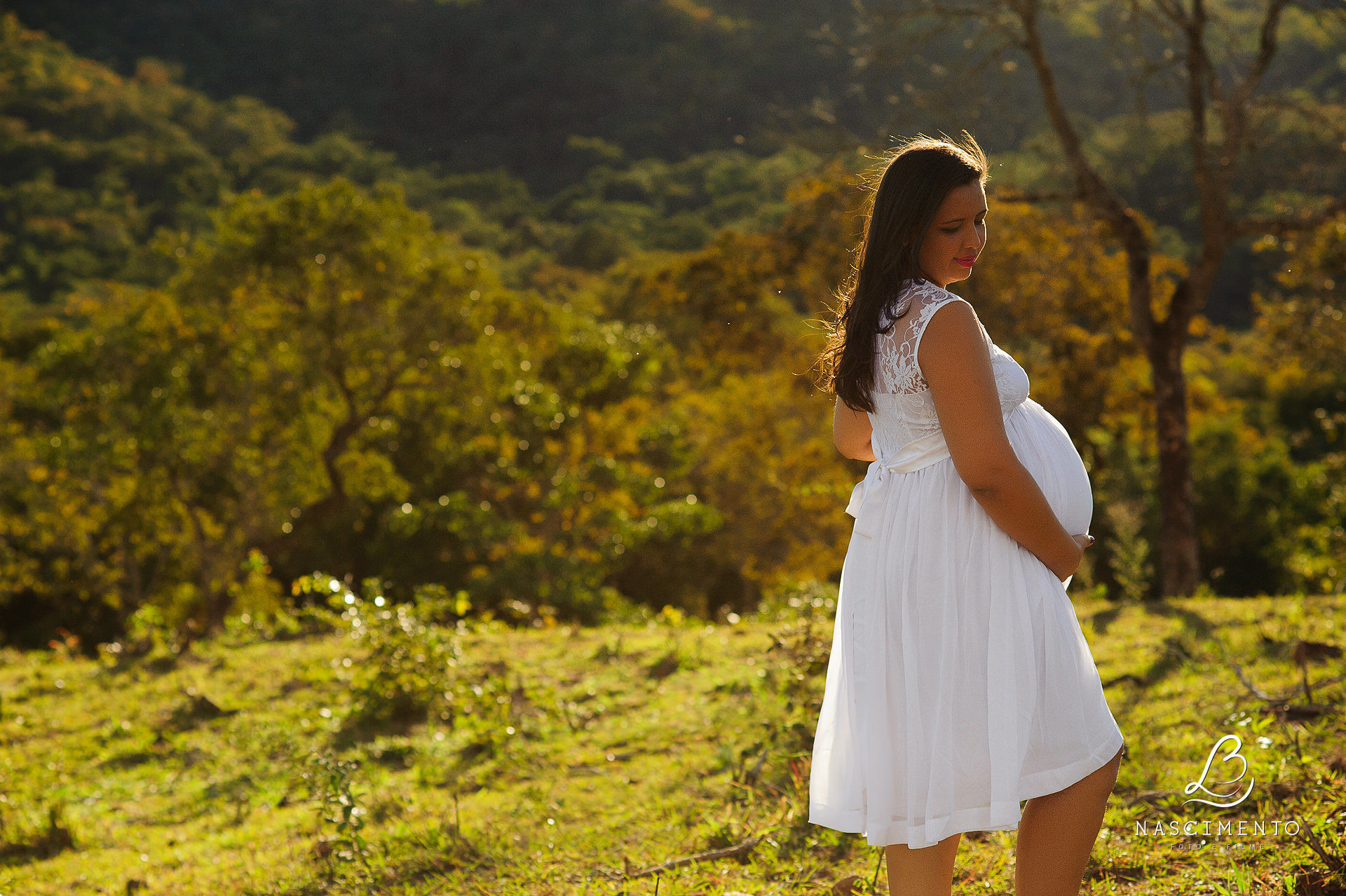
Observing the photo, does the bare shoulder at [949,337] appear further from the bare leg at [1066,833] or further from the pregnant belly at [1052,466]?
the bare leg at [1066,833]

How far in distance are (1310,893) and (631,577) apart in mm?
18581

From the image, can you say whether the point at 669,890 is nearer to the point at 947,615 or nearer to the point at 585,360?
the point at 947,615

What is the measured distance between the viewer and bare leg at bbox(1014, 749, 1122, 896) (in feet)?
5.49

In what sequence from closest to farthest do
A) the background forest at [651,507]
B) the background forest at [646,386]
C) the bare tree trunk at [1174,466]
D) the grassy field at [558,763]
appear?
the grassy field at [558,763]
the background forest at [651,507]
the bare tree trunk at [1174,466]
the background forest at [646,386]

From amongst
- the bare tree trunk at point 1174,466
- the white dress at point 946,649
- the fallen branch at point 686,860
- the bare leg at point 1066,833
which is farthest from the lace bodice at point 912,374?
the bare tree trunk at point 1174,466

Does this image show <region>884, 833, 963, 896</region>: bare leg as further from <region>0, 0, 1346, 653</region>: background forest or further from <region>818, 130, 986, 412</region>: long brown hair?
<region>0, 0, 1346, 653</region>: background forest

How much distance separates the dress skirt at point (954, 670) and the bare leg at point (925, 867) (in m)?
0.04

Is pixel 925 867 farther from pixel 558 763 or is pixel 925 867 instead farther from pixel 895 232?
pixel 558 763

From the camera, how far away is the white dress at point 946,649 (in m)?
1.66

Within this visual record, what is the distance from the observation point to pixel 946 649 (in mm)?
1706

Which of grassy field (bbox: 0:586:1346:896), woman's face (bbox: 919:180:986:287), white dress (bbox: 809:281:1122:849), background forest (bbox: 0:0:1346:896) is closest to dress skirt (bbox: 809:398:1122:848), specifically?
white dress (bbox: 809:281:1122:849)

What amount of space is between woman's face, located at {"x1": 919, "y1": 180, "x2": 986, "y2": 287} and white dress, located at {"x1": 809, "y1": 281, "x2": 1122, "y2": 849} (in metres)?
0.07

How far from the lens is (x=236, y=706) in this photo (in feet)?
17.7

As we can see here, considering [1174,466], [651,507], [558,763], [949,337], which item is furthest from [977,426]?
[651,507]
